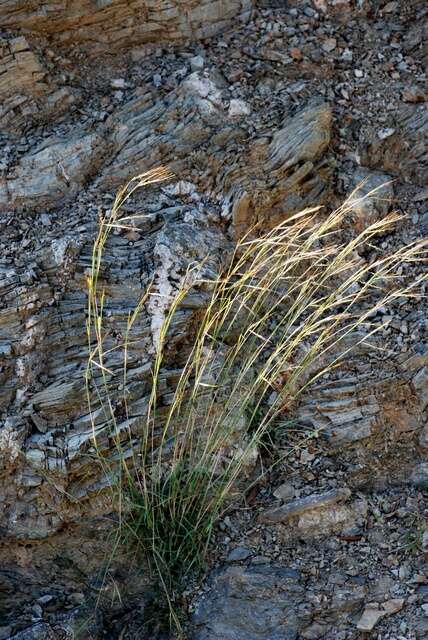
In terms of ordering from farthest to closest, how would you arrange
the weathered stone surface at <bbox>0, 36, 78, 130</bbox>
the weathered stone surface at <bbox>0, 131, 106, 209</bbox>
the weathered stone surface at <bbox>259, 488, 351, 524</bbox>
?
the weathered stone surface at <bbox>0, 36, 78, 130</bbox>, the weathered stone surface at <bbox>0, 131, 106, 209</bbox>, the weathered stone surface at <bbox>259, 488, 351, 524</bbox>

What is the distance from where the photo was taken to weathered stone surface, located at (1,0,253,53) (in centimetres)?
445

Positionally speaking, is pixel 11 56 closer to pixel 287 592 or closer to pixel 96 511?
pixel 96 511

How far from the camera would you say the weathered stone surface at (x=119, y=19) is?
175 inches

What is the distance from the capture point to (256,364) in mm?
3998

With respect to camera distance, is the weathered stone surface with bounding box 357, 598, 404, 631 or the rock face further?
the rock face

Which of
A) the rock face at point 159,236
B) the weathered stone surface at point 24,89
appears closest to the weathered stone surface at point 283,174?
the rock face at point 159,236

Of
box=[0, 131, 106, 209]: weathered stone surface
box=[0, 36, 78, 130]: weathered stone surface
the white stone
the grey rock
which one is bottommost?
the grey rock

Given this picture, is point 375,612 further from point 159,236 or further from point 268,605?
point 159,236

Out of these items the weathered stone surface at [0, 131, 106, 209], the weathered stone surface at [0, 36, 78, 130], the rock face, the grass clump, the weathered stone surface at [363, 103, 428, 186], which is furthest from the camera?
the weathered stone surface at [363, 103, 428, 186]

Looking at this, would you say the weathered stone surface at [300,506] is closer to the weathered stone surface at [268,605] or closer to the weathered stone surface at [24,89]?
the weathered stone surface at [268,605]

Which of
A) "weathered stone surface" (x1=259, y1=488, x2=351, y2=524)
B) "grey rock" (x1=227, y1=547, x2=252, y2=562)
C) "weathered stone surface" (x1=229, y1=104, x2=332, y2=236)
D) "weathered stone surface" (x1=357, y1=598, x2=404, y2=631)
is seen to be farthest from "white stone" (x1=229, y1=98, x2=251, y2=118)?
"weathered stone surface" (x1=357, y1=598, x2=404, y2=631)

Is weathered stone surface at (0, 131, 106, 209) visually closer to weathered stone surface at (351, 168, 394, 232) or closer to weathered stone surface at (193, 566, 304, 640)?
weathered stone surface at (351, 168, 394, 232)

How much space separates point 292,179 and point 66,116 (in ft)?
3.87

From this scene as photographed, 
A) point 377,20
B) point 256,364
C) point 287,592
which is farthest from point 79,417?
point 377,20
